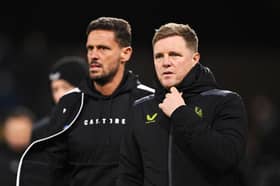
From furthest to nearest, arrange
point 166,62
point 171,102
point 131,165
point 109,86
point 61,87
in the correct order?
point 61,87 < point 109,86 < point 131,165 < point 166,62 < point 171,102

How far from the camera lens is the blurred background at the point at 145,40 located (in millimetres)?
13430

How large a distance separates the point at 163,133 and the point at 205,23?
33.4ft

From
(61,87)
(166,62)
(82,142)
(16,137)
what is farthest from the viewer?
(16,137)

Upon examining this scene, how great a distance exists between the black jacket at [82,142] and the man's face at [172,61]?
0.98m

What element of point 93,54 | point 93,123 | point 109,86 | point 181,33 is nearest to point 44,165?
point 93,123

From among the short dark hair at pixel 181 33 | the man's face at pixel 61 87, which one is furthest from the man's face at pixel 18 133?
the short dark hair at pixel 181 33

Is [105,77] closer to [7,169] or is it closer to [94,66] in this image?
[94,66]

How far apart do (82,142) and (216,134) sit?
1.42m

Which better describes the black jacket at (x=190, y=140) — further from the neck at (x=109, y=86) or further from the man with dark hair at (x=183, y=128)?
the neck at (x=109, y=86)

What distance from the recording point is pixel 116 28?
5504mm

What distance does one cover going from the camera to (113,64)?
5.50m

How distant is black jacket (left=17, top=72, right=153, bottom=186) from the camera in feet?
17.4

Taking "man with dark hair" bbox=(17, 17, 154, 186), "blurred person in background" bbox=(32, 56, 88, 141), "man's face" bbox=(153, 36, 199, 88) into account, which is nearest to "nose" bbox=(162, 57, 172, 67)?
"man's face" bbox=(153, 36, 199, 88)

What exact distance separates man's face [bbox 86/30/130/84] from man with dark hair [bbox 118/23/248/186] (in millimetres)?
800
